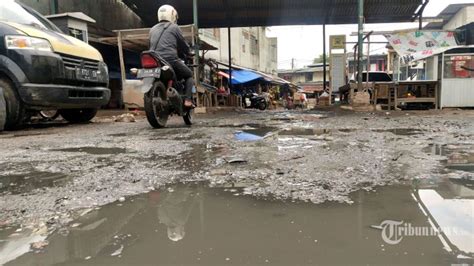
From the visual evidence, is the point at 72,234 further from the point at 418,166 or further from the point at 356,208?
the point at 418,166

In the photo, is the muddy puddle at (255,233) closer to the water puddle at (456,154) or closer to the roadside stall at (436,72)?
the water puddle at (456,154)

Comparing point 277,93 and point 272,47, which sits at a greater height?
point 272,47

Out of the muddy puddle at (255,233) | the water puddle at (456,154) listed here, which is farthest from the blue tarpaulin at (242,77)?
the muddy puddle at (255,233)

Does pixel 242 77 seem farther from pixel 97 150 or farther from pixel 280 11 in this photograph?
pixel 97 150

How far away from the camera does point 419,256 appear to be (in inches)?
63.2

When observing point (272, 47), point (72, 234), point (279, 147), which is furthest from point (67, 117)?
point (272, 47)

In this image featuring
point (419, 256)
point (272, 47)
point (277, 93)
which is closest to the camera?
point (419, 256)

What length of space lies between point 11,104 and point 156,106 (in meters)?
2.03

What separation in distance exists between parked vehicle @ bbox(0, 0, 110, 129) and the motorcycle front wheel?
1.41m

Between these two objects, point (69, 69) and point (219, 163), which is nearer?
point (219, 163)

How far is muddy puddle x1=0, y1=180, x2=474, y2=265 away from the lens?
162 centimetres

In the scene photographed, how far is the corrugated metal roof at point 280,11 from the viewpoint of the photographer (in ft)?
45.6

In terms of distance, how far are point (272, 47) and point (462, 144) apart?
37220mm

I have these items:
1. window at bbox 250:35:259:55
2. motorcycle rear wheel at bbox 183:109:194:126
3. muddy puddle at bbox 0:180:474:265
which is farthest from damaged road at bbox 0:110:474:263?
window at bbox 250:35:259:55
